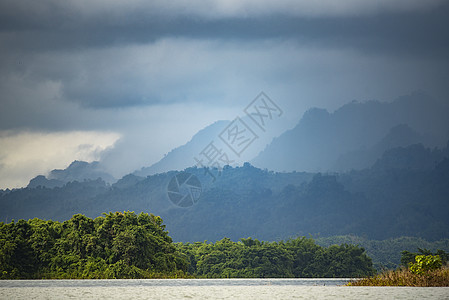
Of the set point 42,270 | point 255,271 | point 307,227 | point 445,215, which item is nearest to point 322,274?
point 255,271

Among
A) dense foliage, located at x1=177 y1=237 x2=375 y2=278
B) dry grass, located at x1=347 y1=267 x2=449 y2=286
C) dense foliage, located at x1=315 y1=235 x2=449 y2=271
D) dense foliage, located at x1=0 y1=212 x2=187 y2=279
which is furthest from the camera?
dense foliage, located at x1=315 y1=235 x2=449 y2=271

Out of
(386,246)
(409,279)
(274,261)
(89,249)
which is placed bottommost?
(409,279)

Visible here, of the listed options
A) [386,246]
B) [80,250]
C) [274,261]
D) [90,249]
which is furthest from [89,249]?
[386,246]

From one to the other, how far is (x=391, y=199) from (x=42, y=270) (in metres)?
171

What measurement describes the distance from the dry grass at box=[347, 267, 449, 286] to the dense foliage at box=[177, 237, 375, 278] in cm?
3314

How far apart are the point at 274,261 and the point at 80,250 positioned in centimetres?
2547

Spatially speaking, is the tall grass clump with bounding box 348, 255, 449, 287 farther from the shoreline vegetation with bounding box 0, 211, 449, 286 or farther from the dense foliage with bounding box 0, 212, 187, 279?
the dense foliage with bounding box 0, 212, 187, 279

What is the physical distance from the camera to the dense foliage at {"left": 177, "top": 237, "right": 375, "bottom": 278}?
61.1 metres

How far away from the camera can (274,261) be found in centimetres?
6284

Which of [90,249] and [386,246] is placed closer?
[90,249]

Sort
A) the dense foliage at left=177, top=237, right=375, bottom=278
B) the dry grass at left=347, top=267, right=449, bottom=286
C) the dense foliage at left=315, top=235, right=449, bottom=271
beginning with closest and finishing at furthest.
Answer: the dry grass at left=347, top=267, right=449, bottom=286 → the dense foliage at left=177, top=237, right=375, bottom=278 → the dense foliage at left=315, top=235, right=449, bottom=271

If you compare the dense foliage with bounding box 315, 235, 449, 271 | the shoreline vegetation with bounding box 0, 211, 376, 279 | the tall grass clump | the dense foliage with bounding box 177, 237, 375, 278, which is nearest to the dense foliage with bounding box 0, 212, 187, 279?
the shoreline vegetation with bounding box 0, 211, 376, 279

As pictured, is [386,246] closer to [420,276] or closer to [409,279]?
[409,279]

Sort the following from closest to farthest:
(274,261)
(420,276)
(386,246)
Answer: (420,276)
(274,261)
(386,246)
